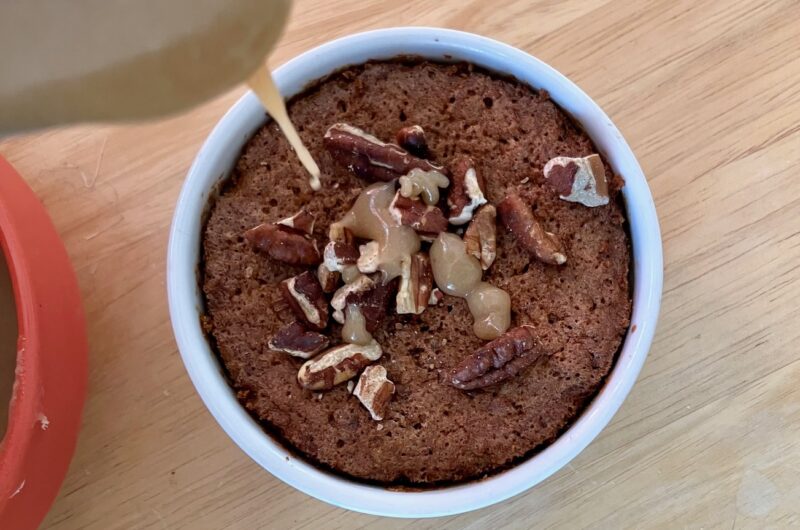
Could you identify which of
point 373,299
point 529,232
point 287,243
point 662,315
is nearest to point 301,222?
point 287,243

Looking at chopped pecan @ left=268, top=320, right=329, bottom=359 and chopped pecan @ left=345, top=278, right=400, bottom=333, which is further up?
chopped pecan @ left=345, top=278, right=400, bottom=333

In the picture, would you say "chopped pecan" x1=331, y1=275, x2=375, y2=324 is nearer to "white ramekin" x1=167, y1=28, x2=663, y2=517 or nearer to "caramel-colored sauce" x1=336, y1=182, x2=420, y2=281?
"caramel-colored sauce" x1=336, y1=182, x2=420, y2=281

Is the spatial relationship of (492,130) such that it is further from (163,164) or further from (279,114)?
(163,164)

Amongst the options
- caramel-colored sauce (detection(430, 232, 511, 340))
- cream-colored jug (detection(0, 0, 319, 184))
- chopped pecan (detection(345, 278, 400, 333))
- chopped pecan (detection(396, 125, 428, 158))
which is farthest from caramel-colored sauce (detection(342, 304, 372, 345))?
cream-colored jug (detection(0, 0, 319, 184))

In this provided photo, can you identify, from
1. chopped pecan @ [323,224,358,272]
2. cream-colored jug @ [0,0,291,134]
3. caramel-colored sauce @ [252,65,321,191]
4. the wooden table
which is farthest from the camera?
the wooden table

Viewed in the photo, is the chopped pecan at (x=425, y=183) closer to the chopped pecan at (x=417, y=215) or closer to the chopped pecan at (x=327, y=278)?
the chopped pecan at (x=417, y=215)

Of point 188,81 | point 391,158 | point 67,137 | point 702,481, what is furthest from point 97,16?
point 702,481

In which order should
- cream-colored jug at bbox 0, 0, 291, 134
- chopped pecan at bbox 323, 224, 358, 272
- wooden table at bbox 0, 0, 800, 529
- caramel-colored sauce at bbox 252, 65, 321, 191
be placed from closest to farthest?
1. cream-colored jug at bbox 0, 0, 291, 134
2. caramel-colored sauce at bbox 252, 65, 321, 191
3. chopped pecan at bbox 323, 224, 358, 272
4. wooden table at bbox 0, 0, 800, 529

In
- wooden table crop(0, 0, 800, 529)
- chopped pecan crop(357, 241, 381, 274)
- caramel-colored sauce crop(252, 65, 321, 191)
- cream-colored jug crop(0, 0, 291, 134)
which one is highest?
cream-colored jug crop(0, 0, 291, 134)
